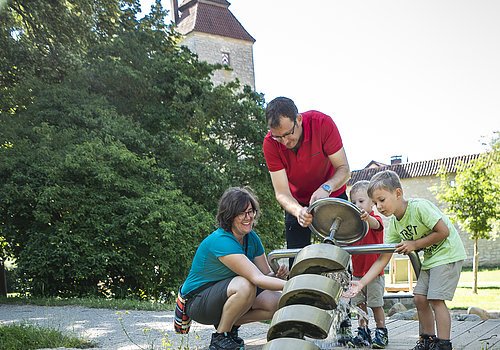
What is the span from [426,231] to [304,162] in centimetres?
86

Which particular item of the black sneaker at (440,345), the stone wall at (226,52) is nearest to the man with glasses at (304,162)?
the black sneaker at (440,345)

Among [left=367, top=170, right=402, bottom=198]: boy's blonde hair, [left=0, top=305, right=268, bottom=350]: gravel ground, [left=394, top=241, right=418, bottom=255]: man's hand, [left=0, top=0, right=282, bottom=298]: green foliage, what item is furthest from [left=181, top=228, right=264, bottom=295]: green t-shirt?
[left=0, top=0, right=282, bottom=298]: green foliage

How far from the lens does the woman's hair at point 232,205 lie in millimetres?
3602

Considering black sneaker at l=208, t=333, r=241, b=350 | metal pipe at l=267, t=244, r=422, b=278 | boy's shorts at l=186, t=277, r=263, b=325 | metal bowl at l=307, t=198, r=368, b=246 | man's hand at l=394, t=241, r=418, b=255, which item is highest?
metal bowl at l=307, t=198, r=368, b=246

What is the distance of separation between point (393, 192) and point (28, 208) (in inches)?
369

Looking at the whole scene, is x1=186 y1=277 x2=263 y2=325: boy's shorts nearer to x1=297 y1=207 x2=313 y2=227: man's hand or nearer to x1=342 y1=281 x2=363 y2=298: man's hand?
x1=342 y1=281 x2=363 y2=298: man's hand

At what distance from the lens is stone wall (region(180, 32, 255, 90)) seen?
3331cm

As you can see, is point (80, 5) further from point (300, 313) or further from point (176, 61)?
point (300, 313)

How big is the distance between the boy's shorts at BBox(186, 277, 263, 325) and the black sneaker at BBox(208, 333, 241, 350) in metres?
0.11

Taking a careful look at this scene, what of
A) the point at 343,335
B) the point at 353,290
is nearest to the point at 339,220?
the point at 353,290

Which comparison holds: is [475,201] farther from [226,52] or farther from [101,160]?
[226,52]

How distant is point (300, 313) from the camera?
2188mm

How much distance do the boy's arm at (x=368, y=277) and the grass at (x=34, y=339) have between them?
114 inches

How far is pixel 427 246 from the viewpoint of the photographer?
143 inches
